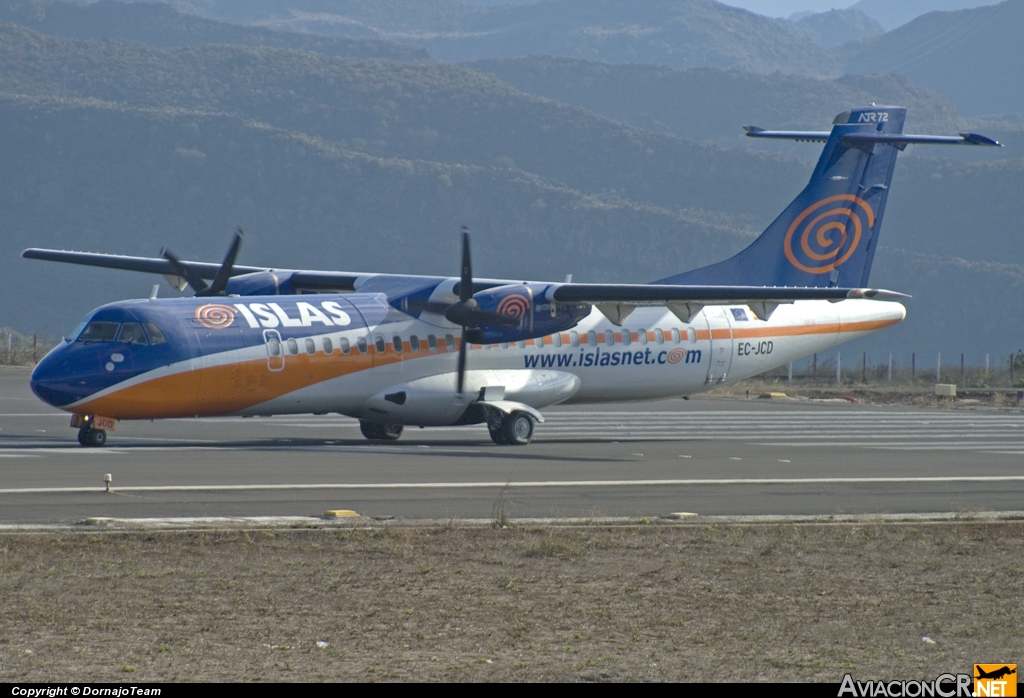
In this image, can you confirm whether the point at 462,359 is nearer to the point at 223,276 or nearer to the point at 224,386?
the point at 224,386

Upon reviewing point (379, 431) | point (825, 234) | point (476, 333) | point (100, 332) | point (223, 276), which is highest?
point (825, 234)

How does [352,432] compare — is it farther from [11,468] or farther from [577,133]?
[577,133]

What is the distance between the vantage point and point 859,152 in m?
30.2

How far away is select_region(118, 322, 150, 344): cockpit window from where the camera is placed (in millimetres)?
22109

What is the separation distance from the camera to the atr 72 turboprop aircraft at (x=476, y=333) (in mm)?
22219

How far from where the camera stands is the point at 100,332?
72.7 feet

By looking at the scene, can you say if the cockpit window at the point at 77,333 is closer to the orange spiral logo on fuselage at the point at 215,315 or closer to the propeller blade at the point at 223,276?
the orange spiral logo on fuselage at the point at 215,315

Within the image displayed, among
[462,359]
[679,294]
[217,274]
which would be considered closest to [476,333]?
[462,359]

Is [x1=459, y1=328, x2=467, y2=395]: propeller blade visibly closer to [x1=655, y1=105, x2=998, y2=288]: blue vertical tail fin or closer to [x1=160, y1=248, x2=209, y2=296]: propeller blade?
[x1=655, y1=105, x2=998, y2=288]: blue vertical tail fin

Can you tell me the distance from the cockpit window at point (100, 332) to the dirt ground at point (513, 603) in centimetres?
1022

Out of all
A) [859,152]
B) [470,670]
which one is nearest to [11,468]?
[470,670]

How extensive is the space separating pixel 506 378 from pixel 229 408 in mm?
5723

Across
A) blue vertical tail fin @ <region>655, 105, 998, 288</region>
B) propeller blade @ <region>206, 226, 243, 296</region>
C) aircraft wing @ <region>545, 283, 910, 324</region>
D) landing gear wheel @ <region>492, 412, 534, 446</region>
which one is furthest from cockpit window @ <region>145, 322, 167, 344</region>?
blue vertical tail fin @ <region>655, 105, 998, 288</region>

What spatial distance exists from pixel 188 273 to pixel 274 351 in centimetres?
711
